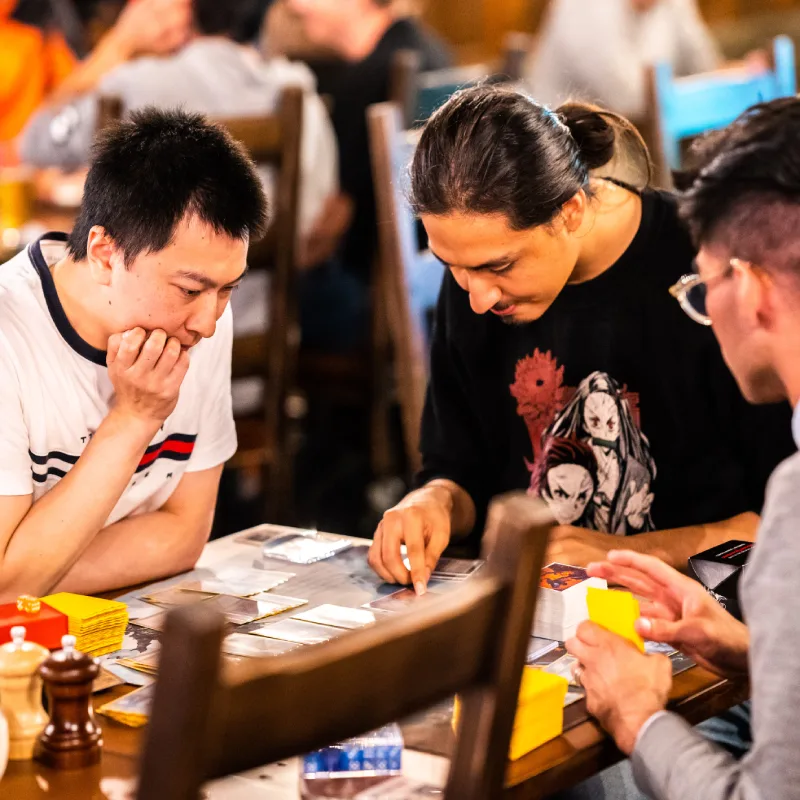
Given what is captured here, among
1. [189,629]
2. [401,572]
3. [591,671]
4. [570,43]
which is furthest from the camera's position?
[570,43]

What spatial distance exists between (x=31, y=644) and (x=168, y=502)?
22.7 inches

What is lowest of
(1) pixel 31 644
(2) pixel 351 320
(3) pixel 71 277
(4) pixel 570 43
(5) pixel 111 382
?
(2) pixel 351 320

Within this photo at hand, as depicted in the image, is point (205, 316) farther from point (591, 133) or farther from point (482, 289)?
point (591, 133)

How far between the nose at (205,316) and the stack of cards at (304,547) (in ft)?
1.08

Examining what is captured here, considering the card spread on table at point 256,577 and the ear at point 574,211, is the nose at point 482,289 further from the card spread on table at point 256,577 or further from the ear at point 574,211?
the card spread on table at point 256,577

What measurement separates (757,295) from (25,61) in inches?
158

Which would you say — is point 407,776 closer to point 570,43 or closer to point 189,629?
point 189,629

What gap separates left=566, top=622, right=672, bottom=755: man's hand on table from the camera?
48.5 inches

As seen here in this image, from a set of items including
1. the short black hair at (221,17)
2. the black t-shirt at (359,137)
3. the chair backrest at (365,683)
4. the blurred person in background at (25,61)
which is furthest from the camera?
the blurred person in background at (25,61)

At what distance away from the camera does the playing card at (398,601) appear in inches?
61.3

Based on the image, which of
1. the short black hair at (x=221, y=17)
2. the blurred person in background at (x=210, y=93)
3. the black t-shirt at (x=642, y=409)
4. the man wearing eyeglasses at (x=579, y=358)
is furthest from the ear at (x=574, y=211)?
the short black hair at (x=221, y=17)

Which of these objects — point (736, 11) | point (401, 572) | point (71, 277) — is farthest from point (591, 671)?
point (736, 11)

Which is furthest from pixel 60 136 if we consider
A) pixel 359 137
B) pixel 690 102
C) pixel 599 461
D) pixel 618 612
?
pixel 618 612

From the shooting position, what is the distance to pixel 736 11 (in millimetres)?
7145
